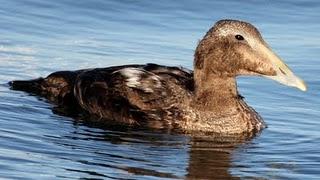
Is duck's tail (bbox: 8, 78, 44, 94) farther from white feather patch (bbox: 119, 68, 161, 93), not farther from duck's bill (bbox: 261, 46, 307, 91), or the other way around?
duck's bill (bbox: 261, 46, 307, 91)

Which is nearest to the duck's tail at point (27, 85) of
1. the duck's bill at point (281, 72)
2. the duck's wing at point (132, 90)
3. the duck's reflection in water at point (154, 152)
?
the duck's wing at point (132, 90)

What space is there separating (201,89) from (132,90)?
778mm

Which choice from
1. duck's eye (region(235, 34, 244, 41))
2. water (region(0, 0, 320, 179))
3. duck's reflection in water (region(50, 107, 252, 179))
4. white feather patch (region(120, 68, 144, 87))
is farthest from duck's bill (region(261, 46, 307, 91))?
white feather patch (region(120, 68, 144, 87))

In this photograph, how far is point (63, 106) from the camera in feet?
48.6

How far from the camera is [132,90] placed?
1420 cm

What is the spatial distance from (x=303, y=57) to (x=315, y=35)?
134cm

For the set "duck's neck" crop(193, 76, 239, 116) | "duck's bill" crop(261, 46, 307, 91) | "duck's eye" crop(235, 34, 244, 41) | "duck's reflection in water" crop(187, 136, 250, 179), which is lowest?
"duck's reflection in water" crop(187, 136, 250, 179)

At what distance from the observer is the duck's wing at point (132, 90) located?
1404 cm

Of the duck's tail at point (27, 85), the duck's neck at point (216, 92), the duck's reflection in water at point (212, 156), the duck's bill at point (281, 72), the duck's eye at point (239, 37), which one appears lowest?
the duck's reflection in water at point (212, 156)

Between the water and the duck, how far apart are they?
0.32m

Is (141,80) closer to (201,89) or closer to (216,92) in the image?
(201,89)

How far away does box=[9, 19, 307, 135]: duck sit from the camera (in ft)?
45.3

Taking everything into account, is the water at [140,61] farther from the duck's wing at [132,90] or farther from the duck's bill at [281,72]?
the duck's bill at [281,72]

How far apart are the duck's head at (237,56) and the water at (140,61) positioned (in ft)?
2.37
